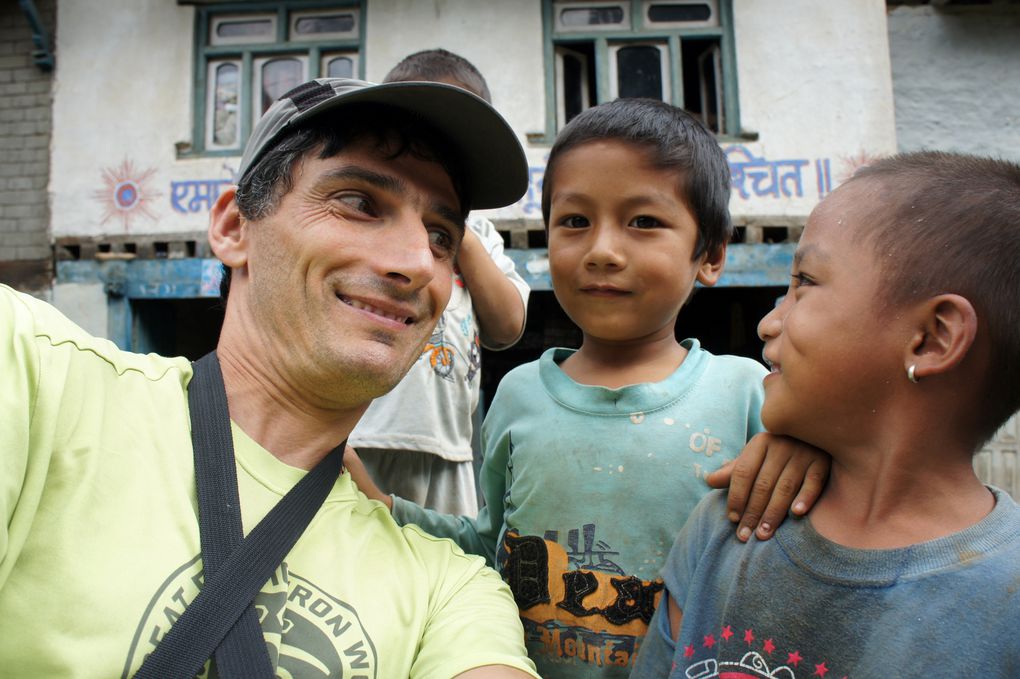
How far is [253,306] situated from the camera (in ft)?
5.55

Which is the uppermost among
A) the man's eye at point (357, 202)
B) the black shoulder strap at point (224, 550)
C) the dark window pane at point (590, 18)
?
the dark window pane at point (590, 18)

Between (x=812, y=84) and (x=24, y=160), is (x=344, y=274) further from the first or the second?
(x=24, y=160)

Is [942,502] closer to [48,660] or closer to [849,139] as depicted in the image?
[48,660]

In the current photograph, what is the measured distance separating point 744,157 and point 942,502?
25.1 feet

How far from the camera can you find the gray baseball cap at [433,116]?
63.9 inches

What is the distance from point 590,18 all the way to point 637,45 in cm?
67

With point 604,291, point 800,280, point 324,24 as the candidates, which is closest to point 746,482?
point 800,280

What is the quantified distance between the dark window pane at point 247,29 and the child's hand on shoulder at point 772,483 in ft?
29.8

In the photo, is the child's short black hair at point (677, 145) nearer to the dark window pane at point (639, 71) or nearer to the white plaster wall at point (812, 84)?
the white plaster wall at point (812, 84)

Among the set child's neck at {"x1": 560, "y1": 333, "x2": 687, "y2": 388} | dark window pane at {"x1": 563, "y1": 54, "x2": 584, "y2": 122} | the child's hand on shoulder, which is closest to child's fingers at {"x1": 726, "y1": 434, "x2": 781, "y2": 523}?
the child's hand on shoulder

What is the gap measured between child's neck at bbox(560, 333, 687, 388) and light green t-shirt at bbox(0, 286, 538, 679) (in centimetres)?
71

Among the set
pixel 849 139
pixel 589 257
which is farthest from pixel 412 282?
pixel 849 139

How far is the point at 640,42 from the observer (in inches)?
336

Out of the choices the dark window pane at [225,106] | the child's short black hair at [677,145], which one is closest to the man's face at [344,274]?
the child's short black hair at [677,145]
